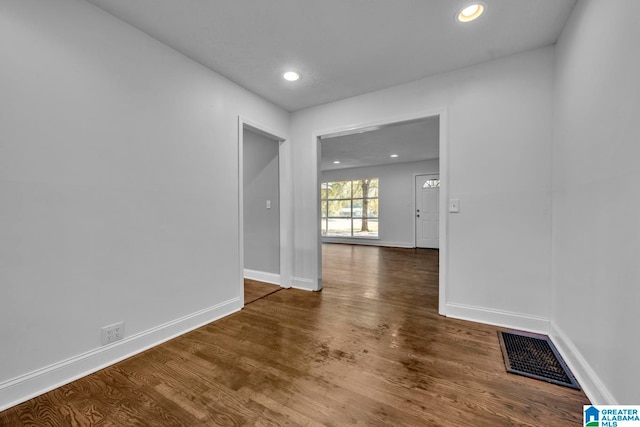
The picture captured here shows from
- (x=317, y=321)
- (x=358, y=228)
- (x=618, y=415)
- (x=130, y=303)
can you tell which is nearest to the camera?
(x=618, y=415)

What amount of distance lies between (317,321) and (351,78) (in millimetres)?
2579

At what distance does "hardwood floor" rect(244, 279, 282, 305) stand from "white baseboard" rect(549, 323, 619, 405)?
289cm

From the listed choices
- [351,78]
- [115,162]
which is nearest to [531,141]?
[351,78]

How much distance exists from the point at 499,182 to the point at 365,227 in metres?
6.15

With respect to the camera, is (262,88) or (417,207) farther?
(417,207)

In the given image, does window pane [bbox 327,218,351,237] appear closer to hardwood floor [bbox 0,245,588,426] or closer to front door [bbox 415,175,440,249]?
front door [bbox 415,175,440,249]

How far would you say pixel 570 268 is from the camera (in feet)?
5.99

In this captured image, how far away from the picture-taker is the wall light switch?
8.46 feet

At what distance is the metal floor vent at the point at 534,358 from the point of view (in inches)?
64.8

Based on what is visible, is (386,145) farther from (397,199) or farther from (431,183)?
(397,199)

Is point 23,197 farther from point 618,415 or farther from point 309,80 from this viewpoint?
point 618,415

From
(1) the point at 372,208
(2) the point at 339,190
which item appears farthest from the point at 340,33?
(2) the point at 339,190

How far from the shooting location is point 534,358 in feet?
6.09

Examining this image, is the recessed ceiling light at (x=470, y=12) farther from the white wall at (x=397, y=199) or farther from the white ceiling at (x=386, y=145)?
the white wall at (x=397, y=199)
